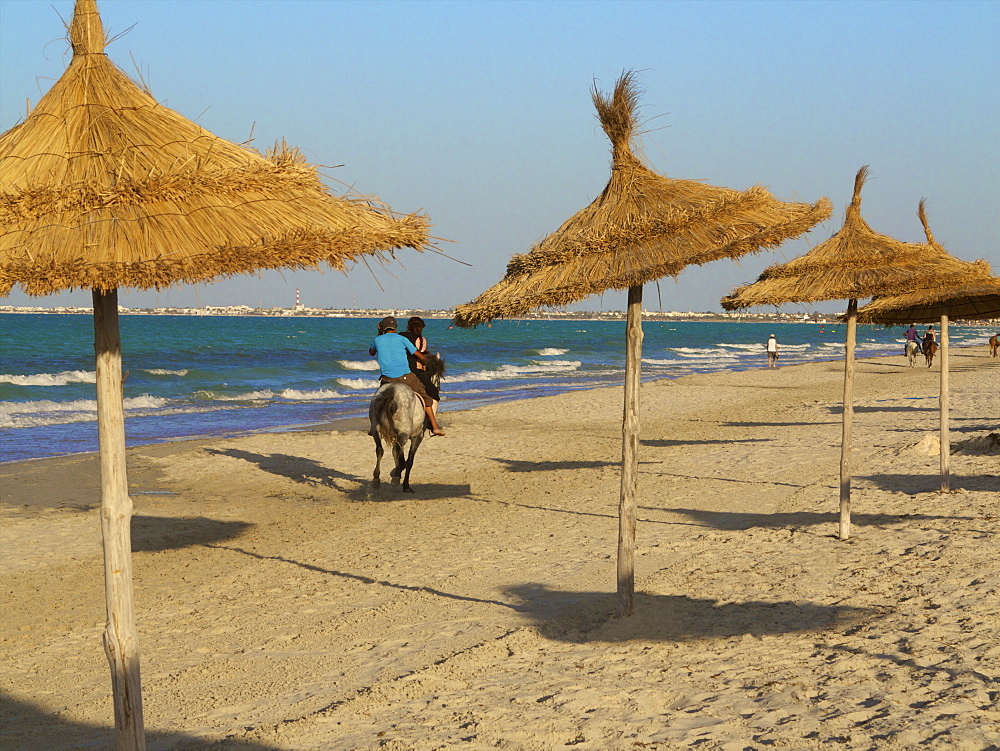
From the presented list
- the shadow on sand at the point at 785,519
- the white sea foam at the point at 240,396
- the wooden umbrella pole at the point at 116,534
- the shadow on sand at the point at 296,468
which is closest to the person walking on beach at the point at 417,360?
the shadow on sand at the point at 296,468

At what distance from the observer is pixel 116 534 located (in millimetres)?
3541

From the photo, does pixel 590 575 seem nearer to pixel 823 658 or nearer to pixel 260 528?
pixel 823 658

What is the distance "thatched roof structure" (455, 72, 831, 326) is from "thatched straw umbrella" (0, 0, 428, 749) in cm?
166

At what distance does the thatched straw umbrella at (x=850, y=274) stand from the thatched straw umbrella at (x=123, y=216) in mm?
4883

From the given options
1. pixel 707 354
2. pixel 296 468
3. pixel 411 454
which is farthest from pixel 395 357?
pixel 707 354

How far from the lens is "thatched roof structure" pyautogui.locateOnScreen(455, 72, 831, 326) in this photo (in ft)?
16.9

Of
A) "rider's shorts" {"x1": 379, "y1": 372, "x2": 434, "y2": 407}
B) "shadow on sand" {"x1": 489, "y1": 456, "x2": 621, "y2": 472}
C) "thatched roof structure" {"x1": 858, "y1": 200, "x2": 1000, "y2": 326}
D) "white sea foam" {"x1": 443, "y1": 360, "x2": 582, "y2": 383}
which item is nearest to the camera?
"thatched roof structure" {"x1": 858, "y1": 200, "x2": 1000, "y2": 326}

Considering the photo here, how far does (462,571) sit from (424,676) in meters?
2.57

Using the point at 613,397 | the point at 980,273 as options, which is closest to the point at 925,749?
the point at 980,273

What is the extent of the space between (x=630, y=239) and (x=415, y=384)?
6384 millimetres

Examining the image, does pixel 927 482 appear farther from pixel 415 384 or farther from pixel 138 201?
pixel 138 201

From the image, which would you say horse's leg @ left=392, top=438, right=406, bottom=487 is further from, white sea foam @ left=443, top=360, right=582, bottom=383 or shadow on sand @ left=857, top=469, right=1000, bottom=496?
white sea foam @ left=443, top=360, right=582, bottom=383

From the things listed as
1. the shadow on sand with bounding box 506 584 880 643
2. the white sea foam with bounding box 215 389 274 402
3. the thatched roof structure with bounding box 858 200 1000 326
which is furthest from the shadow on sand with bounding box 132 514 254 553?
the white sea foam with bounding box 215 389 274 402

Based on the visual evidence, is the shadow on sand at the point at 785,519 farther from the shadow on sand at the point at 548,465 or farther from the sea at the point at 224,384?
the sea at the point at 224,384
